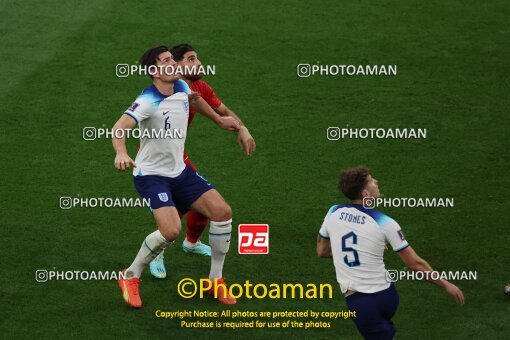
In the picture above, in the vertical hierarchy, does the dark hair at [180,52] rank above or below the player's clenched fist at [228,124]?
above

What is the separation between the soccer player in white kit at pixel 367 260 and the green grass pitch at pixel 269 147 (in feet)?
3.97

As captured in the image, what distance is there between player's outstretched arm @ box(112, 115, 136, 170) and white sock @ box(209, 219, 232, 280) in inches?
40.8

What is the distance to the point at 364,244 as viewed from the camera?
7.49 meters

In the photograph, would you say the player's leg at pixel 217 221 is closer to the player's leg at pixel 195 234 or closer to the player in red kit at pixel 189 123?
the player in red kit at pixel 189 123

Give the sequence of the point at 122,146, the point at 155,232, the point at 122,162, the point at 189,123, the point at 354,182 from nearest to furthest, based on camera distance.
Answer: the point at 354,182
the point at 122,162
the point at 122,146
the point at 155,232
the point at 189,123

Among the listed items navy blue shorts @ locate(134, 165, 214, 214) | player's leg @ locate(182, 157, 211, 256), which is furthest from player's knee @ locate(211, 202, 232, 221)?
player's leg @ locate(182, 157, 211, 256)

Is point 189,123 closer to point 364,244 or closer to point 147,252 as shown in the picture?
point 147,252

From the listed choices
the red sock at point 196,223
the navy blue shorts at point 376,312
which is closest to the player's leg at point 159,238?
the red sock at point 196,223

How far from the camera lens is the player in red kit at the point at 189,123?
30.8ft

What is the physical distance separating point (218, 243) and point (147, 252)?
63 centimetres

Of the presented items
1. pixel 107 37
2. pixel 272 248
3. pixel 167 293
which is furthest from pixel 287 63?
pixel 167 293

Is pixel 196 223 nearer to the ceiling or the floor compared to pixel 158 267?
nearer to the ceiling

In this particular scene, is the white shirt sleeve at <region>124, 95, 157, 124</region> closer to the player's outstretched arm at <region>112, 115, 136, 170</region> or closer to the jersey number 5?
the player's outstretched arm at <region>112, 115, 136, 170</region>

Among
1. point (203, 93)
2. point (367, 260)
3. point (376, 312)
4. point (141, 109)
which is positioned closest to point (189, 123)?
point (203, 93)
